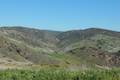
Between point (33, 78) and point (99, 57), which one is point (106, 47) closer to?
point (99, 57)

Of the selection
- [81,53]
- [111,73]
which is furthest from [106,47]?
[111,73]

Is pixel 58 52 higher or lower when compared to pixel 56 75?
lower

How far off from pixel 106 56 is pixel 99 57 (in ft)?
7.26

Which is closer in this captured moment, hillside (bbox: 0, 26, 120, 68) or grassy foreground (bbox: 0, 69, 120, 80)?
grassy foreground (bbox: 0, 69, 120, 80)

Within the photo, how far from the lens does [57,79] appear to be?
31047mm

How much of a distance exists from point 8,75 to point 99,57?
282ft

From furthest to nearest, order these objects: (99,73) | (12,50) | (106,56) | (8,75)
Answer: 1. (106,56)
2. (12,50)
3. (99,73)
4. (8,75)

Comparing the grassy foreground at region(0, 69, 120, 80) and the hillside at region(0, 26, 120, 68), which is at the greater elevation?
the grassy foreground at region(0, 69, 120, 80)

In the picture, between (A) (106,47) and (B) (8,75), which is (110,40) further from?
(B) (8,75)

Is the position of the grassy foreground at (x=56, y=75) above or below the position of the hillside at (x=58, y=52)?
above

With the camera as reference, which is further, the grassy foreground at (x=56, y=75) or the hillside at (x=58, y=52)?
the hillside at (x=58, y=52)

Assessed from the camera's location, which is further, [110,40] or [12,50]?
[110,40]

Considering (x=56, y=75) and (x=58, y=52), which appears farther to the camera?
(x=58, y=52)

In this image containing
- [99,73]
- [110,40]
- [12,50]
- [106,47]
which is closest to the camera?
[99,73]
